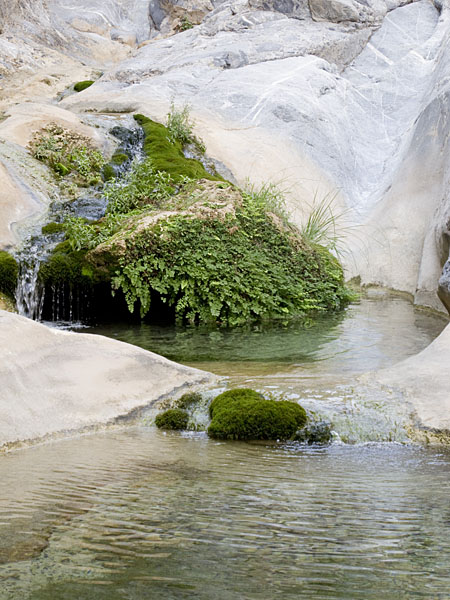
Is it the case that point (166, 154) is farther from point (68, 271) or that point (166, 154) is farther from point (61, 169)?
point (68, 271)

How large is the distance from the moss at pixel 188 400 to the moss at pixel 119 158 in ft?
31.4

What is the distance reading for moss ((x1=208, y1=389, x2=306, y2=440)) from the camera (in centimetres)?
539

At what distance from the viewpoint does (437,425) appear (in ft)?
17.3

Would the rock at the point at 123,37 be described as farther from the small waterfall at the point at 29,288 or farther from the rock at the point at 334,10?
the small waterfall at the point at 29,288

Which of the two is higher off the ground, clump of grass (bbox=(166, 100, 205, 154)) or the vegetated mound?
clump of grass (bbox=(166, 100, 205, 154))

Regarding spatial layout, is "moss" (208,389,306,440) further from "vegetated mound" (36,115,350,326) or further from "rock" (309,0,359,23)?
"rock" (309,0,359,23)

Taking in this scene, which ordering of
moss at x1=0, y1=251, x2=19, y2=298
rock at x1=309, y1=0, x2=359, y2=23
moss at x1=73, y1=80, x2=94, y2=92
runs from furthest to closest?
1. rock at x1=309, y1=0, x2=359, y2=23
2. moss at x1=73, y1=80, x2=94, y2=92
3. moss at x1=0, y1=251, x2=19, y2=298

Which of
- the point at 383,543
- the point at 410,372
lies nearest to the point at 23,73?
the point at 410,372

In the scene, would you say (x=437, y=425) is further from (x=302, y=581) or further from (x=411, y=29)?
(x=411, y=29)

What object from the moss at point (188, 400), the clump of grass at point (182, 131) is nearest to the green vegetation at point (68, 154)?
the clump of grass at point (182, 131)

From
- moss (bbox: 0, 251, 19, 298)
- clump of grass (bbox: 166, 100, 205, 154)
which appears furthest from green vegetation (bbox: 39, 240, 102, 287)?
clump of grass (bbox: 166, 100, 205, 154)

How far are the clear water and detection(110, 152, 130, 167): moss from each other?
31.7 ft

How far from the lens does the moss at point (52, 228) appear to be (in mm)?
11102

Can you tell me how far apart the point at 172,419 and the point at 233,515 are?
219 centimetres
